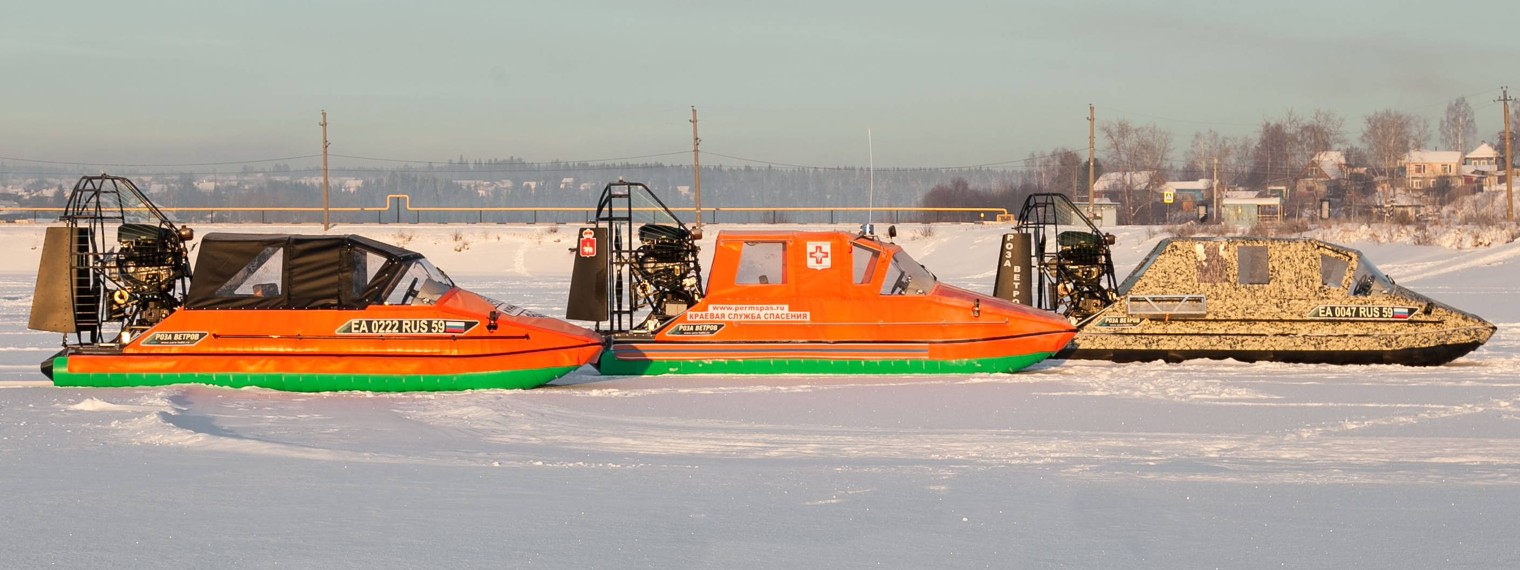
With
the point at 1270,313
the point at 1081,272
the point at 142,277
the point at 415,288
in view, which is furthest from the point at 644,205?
the point at 1270,313

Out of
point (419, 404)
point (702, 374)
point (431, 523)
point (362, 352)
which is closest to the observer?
point (431, 523)

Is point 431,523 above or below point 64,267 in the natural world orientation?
below

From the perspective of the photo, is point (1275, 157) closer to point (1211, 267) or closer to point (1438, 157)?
point (1438, 157)

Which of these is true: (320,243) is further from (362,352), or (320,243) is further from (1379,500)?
(1379,500)

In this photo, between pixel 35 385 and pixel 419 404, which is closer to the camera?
pixel 419 404

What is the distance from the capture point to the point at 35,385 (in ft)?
47.5

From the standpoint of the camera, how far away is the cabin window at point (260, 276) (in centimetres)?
1425

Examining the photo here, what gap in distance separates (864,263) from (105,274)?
7703 mm

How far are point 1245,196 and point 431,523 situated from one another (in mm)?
121877

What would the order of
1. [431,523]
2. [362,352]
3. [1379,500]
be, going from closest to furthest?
A: [431,523] → [1379,500] → [362,352]

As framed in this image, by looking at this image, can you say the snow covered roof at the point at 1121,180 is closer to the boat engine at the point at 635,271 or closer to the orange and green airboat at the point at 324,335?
the boat engine at the point at 635,271

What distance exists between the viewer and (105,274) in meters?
15.0

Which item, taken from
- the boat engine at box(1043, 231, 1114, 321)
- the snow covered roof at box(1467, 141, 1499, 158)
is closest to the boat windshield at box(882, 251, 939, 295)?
the boat engine at box(1043, 231, 1114, 321)

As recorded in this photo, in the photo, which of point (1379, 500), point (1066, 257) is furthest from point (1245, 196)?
point (1379, 500)
